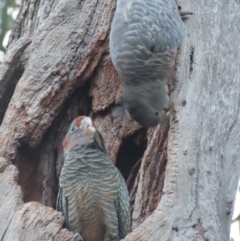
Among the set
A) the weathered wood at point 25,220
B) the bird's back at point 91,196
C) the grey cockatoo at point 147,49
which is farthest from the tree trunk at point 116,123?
the bird's back at point 91,196

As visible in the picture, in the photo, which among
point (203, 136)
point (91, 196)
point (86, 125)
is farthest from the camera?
point (86, 125)

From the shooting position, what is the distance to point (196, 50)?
4023 millimetres

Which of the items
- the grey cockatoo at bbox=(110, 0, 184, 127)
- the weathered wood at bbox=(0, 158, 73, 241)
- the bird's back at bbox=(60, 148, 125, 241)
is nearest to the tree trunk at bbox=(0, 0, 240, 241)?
the weathered wood at bbox=(0, 158, 73, 241)

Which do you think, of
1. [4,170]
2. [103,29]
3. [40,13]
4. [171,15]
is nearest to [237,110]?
[171,15]

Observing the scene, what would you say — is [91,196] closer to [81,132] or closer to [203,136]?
[81,132]

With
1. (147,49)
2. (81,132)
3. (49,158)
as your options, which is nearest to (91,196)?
(81,132)

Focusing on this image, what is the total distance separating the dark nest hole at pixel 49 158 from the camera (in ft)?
14.1

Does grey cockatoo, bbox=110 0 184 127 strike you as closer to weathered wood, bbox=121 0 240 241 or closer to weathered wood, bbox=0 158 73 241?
weathered wood, bbox=121 0 240 241

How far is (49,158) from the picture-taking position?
14.9 ft

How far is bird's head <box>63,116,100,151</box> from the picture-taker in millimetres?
4195

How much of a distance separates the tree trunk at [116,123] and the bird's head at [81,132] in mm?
182

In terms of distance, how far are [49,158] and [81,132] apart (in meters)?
0.43

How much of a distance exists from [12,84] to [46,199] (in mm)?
816

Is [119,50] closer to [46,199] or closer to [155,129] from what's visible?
[155,129]
